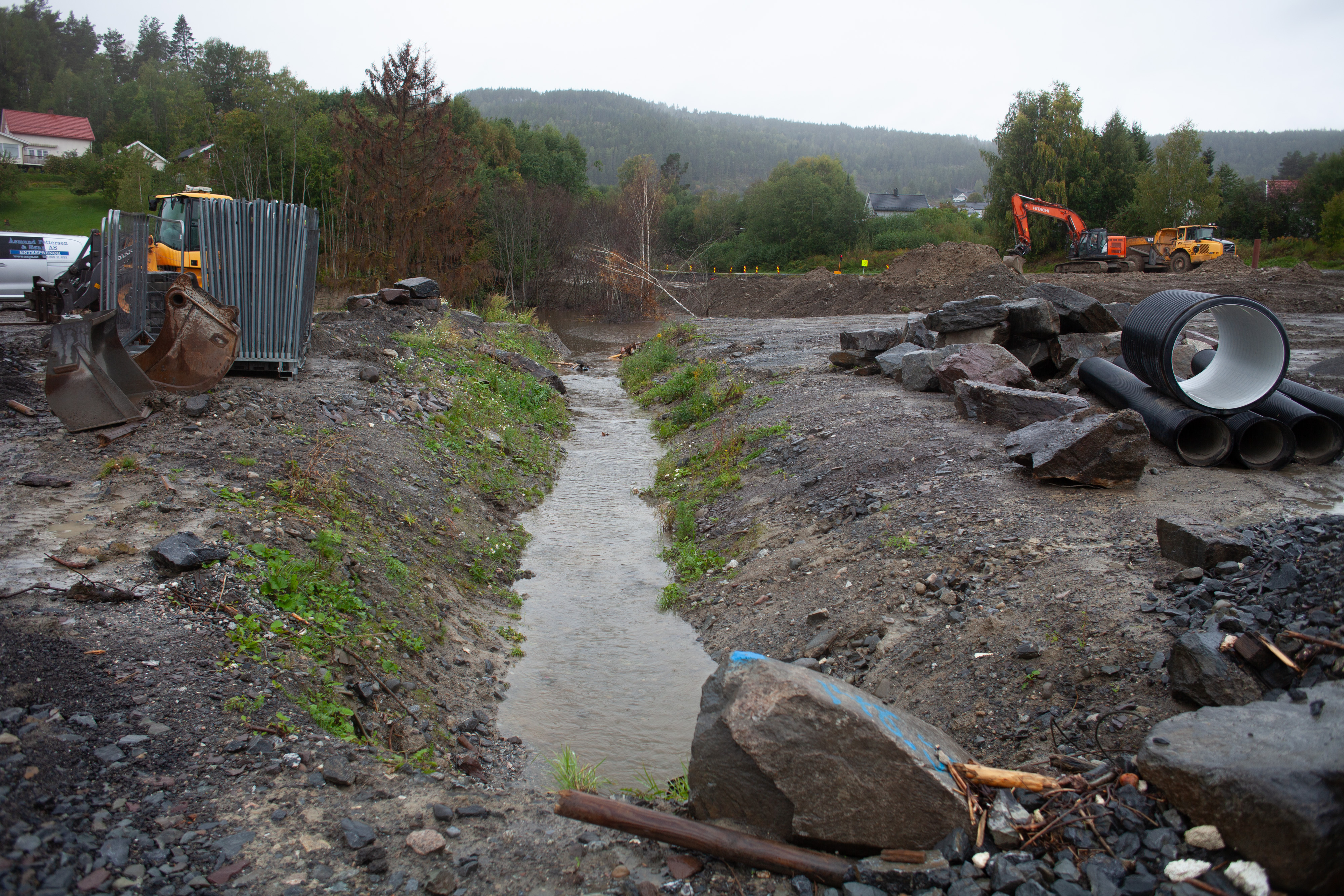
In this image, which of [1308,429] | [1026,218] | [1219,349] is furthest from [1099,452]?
[1026,218]

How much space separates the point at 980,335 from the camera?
502 inches

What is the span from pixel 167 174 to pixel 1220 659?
60.5 m

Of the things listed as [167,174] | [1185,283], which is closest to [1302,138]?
[1185,283]

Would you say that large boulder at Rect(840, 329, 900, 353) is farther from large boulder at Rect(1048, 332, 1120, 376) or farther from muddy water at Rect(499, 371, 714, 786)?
muddy water at Rect(499, 371, 714, 786)

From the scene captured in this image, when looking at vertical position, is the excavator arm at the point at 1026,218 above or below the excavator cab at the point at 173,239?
above

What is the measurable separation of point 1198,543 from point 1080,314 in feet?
28.8

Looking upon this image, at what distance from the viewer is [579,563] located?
8.52 m

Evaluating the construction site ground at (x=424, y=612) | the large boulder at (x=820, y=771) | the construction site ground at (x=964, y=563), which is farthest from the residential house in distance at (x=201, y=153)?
the large boulder at (x=820, y=771)

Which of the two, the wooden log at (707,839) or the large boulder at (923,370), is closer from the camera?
the wooden log at (707,839)

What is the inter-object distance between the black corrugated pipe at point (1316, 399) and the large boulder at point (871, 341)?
20.9ft

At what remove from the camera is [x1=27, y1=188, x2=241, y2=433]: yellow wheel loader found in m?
7.40

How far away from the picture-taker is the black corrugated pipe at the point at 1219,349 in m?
7.84

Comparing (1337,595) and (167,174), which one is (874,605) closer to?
(1337,595)

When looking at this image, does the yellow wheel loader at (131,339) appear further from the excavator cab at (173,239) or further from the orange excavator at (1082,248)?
the orange excavator at (1082,248)
